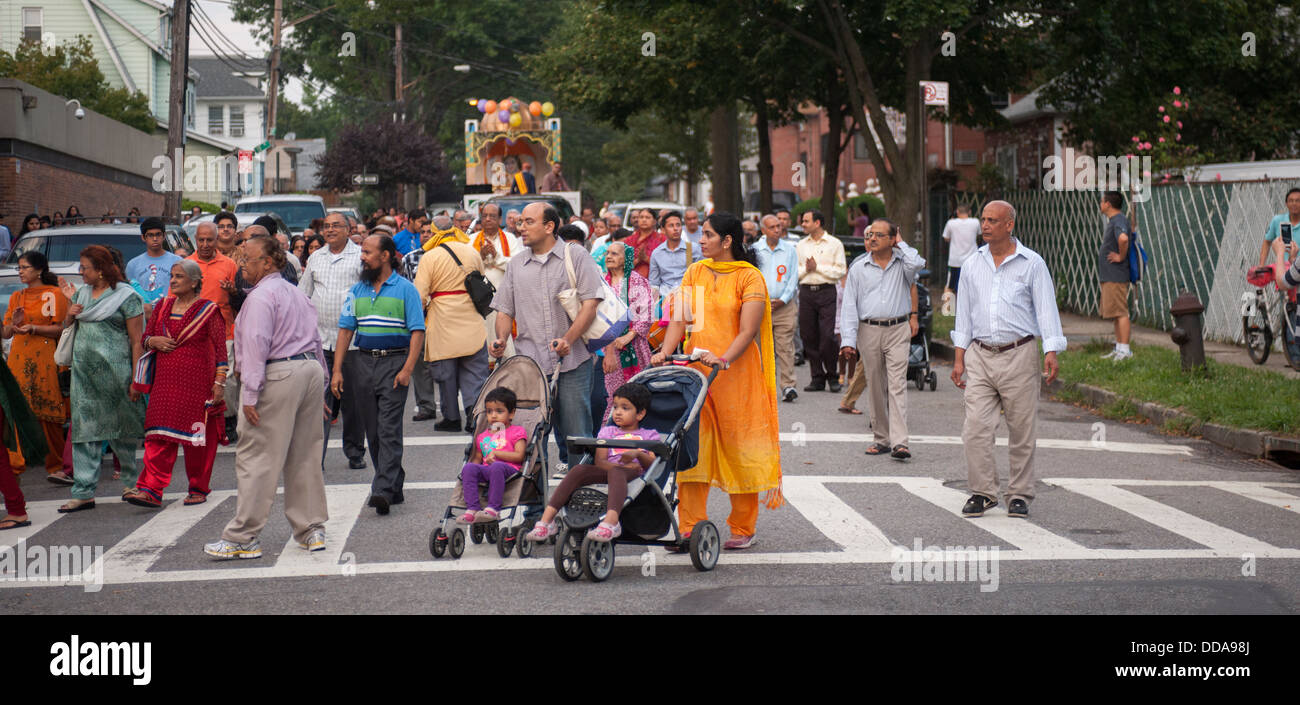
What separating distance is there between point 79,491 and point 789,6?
18.7 metres

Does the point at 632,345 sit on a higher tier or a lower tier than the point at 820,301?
lower

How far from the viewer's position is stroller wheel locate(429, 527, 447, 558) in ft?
27.0

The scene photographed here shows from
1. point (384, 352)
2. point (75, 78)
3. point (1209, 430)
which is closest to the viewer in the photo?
point (384, 352)

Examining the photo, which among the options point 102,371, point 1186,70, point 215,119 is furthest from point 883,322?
point 215,119

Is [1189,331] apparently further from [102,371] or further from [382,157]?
[382,157]

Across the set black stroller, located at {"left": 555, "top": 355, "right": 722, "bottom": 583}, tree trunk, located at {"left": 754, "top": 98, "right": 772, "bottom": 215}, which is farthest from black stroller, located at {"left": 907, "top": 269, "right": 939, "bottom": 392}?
tree trunk, located at {"left": 754, "top": 98, "right": 772, "bottom": 215}

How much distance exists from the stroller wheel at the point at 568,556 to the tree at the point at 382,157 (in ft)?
153

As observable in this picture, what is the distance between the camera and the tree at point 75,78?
1519 inches

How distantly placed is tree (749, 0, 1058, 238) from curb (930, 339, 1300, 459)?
964 centimetres

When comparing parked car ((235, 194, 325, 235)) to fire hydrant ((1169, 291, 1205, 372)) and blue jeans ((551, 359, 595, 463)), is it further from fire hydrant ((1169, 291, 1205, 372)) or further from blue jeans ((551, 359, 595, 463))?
blue jeans ((551, 359, 595, 463))

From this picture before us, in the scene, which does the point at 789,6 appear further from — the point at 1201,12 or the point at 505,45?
the point at 505,45

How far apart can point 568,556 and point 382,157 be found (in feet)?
156

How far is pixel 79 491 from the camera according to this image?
10109mm

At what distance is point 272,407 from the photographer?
8.27m
